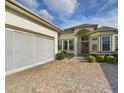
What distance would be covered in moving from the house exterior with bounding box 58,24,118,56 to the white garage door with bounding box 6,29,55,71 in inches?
270

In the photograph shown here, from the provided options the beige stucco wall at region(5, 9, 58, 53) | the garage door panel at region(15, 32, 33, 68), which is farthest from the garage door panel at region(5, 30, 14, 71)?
the beige stucco wall at region(5, 9, 58, 53)

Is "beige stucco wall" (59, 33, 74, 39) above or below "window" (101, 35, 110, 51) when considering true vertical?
above

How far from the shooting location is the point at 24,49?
7.89m

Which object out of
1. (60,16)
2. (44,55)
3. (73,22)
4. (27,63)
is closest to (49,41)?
(44,55)

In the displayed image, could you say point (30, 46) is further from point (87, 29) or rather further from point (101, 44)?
point (87, 29)

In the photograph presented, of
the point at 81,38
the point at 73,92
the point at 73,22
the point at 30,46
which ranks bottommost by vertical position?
the point at 73,92

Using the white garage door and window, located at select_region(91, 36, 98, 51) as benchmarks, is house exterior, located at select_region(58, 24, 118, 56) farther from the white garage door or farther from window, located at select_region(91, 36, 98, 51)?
the white garage door

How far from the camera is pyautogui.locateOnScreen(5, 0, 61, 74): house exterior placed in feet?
20.8

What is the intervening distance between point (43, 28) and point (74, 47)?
9586 millimetres

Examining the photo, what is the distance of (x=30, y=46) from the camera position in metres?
8.62

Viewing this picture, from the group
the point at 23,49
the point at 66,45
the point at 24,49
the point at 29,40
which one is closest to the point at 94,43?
the point at 66,45

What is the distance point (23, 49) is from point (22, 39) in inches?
25.5

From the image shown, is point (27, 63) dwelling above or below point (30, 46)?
below

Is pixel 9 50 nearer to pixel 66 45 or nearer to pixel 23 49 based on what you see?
pixel 23 49
